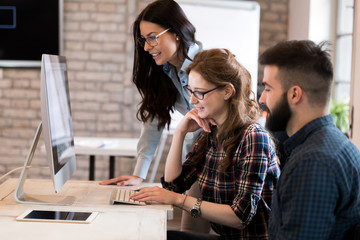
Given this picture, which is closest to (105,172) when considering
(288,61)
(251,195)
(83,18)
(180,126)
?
(83,18)

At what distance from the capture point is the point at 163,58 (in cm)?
204

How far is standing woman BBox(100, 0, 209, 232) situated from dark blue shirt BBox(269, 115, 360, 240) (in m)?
0.97

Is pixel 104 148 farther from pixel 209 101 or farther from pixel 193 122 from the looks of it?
pixel 209 101

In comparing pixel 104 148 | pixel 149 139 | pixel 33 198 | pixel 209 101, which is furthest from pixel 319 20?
pixel 33 198

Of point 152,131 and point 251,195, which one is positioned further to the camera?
point 152,131

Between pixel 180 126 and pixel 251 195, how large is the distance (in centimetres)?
46

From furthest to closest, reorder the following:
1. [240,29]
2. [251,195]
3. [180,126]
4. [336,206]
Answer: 1. [240,29]
2. [180,126]
3. [251,195]
4. [336,206]

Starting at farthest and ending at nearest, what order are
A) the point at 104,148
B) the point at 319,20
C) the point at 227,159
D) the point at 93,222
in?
1. the point at 319,20
2. the point at 104,148
3. the point at 227,159
4. the point at 93,222

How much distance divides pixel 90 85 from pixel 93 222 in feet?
10.4

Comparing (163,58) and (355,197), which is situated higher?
(163,58)

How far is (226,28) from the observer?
4.13 metres

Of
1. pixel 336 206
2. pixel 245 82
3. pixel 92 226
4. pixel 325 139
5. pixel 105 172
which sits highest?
pixel 245 82

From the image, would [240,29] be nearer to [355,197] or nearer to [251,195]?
[251,195]

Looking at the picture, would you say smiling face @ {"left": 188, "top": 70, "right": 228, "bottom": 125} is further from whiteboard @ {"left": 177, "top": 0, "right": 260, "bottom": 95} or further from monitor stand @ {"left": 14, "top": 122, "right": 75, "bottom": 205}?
whiteboard @ {"left": 177, "top": 0, "right": 260, "bottom": 95}
